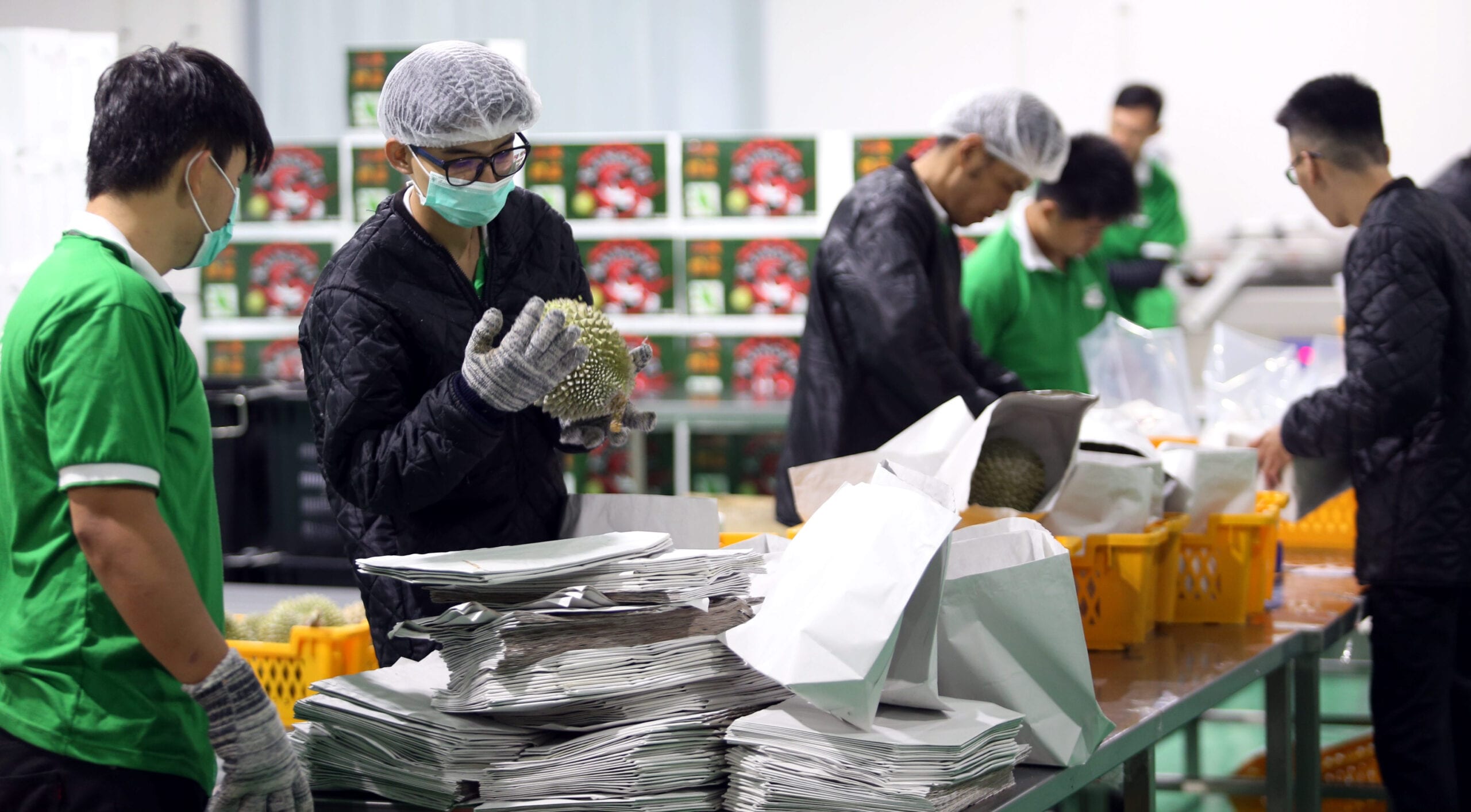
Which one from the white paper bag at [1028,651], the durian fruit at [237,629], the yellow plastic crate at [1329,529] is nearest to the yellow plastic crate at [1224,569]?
the yellow plastic crate at [1329,529]

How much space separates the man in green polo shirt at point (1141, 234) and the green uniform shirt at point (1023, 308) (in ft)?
5.03

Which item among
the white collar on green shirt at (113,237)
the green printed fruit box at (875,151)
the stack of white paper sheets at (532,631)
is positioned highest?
the green printed fruit box at (875,151)

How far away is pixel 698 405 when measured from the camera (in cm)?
488

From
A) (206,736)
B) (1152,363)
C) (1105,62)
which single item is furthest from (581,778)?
(1105,62)

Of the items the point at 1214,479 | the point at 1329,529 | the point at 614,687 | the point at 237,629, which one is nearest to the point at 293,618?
the point at 237,629

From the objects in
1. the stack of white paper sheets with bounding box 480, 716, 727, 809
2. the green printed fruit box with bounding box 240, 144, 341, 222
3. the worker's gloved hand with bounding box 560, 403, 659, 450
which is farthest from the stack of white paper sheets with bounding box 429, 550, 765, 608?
the green printed fruit box with bounding box 240, 144, 341, 222

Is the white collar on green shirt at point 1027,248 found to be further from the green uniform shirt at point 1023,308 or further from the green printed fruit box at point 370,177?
the green printed fruit box at point 370,177

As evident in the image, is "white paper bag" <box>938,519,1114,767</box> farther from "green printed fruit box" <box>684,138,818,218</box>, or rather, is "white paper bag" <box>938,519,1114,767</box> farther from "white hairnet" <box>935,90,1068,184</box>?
"green printed fruit box" <box>684,138,818,218</box>

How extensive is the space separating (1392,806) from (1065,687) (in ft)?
4.44

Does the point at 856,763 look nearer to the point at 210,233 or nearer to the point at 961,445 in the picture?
the point at 961,445

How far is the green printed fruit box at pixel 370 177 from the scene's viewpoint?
523 cm

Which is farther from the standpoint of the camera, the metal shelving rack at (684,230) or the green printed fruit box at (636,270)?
the green printed fruit box at (636,270)

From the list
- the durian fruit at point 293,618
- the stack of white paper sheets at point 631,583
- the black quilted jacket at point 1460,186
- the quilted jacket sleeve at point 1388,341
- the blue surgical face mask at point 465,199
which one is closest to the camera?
the stack of white paper sheets at point 631,583

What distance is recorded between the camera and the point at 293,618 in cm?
221
